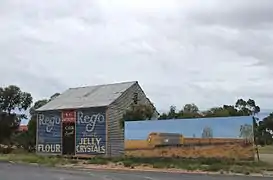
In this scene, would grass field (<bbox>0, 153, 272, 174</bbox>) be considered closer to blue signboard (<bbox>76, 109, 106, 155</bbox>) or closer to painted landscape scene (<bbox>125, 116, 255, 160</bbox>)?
painted landscape scene (<bbox>125, 116, 255, 160</bbox>)

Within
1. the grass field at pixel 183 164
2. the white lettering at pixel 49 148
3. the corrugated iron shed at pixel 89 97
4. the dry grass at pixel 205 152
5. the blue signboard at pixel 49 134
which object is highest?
the corrugated iron shed at pixel 89 97

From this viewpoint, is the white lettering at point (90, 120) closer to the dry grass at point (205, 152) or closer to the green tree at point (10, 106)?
the dry grass at point (205, 152)

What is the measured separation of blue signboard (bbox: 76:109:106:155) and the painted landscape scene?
350cm

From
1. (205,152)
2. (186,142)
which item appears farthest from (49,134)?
(205,152)

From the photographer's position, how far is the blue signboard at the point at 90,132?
5097cm

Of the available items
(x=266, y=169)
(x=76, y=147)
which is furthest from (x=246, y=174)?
(x=76, y=147)

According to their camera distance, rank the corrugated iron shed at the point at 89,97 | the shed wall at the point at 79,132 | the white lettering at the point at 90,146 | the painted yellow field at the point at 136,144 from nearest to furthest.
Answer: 1. the painted yellow field at the point at 136,144
2. the white lettering at the point at 90,146
3. the shed wall at the point at 79,132
4. the corrugated iron shed at the point at 89,97

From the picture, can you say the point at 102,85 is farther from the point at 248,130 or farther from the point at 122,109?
the point at 248,130

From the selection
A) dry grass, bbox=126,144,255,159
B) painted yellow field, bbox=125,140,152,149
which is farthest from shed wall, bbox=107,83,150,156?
dry grass, bbox=126,144,255,159

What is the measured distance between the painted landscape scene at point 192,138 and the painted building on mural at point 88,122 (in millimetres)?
3513

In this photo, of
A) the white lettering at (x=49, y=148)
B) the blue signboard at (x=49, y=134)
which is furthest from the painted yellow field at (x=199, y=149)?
the blue signboard at (x=49, y=134)

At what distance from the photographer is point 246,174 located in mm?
30625

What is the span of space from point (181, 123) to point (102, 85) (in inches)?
706

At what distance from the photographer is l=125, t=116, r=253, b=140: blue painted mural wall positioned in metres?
39.9
